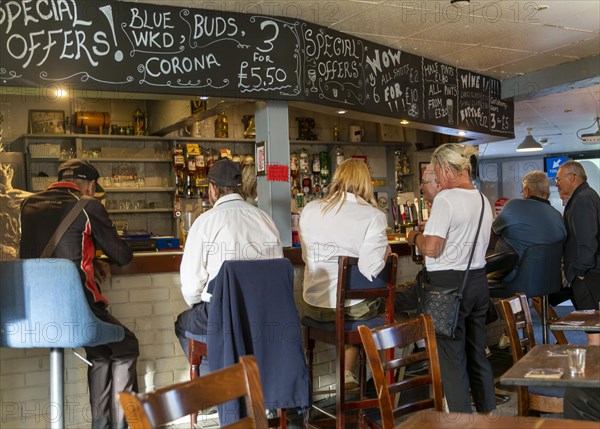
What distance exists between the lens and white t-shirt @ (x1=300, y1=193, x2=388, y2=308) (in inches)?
164

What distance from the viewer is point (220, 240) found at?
373 centimetres

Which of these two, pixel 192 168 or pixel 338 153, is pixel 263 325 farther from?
pixel 338 153

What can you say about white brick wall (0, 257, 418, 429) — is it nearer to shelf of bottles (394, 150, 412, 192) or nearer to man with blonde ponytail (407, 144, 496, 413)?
man with blonde ponytail (407, 144, 496, 413)

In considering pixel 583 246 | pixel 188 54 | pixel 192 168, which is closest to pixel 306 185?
pixel 192 168

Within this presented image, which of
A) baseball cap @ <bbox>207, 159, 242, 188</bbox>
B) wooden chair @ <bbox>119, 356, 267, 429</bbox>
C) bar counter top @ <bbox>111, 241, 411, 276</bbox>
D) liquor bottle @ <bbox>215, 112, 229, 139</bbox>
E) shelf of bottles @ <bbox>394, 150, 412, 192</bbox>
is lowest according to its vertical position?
wooden chair @ <bbox>119, 356, 267, 429</bbox>

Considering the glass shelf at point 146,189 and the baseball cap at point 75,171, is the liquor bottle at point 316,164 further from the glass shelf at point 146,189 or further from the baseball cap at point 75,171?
the baseball cap at point 75,171

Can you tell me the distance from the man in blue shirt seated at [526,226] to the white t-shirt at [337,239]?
5.51 feet

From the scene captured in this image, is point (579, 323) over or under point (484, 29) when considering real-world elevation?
under

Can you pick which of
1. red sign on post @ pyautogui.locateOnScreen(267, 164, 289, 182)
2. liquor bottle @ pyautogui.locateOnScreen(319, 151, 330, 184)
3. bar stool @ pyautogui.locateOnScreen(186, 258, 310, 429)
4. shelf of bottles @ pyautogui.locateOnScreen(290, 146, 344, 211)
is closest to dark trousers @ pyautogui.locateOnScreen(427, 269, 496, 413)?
bar stool @ pyautogui.locateOnScreen(186, 258, 310, 429)

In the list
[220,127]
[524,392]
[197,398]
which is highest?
[220,127]

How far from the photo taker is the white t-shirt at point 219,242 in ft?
12.2

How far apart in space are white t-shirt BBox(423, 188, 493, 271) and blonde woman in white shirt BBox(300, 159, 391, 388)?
32 cm

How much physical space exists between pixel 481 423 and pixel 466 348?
2.23 m

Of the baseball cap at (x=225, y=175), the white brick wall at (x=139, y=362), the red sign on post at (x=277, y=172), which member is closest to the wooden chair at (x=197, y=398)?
the baseball cap at (x=225, y=175)
